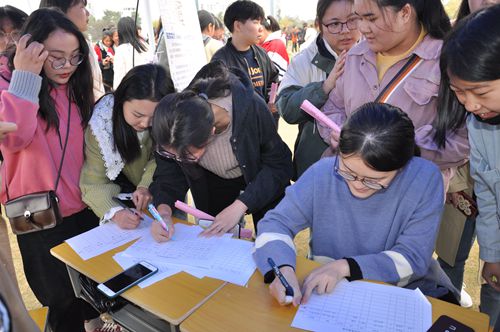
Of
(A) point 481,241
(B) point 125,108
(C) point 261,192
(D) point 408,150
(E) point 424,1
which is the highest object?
(E) point 424,1

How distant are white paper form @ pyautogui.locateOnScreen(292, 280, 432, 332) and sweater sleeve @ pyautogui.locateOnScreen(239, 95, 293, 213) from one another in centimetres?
57

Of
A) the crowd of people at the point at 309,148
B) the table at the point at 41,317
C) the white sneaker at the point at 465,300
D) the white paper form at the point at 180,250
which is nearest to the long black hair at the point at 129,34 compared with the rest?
the crowd of people at the point at 309,148

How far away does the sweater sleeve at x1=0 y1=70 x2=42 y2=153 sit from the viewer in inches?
54.1

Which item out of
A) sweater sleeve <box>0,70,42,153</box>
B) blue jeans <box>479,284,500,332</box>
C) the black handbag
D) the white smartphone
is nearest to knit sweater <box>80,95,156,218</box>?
the black handbag

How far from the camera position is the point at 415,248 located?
44.3 inches

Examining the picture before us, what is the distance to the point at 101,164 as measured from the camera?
1.60 meters

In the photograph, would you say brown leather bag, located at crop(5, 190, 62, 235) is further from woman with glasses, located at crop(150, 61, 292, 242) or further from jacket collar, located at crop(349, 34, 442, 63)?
jacket collar, located at crop(349, 34, 442, 63)

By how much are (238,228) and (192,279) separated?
1.31 ft

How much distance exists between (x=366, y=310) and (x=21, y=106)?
4.52 ft

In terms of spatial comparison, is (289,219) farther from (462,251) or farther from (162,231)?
(462,251)

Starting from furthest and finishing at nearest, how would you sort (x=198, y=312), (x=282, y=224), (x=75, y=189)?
1. (x=75, y=189)
2. (x=282, y=224)
3. (x=198, y=312)

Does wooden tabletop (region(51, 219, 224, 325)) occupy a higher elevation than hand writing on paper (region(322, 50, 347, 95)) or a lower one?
lower

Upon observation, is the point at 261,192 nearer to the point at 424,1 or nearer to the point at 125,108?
the point at 125,108

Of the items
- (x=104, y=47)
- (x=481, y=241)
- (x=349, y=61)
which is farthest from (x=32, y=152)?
(x=104, y=47)
